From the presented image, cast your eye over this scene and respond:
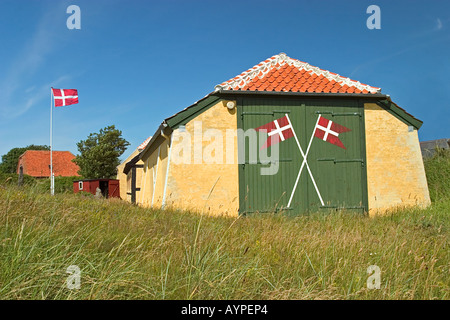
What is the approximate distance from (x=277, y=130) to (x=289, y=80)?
1790 millimetres

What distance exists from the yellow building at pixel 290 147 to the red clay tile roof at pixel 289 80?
0.03m

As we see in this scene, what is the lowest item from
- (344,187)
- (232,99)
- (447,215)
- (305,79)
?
(447,215)

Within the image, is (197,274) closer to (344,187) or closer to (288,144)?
(288,144)

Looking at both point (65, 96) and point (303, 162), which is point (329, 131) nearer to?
point (303, 162)

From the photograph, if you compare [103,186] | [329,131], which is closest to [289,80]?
[329,131]

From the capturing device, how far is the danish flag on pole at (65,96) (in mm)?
20362

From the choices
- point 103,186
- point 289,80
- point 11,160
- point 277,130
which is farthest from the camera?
point 11,160

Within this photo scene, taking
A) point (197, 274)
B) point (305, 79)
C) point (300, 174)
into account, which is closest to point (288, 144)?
point (300, 174)

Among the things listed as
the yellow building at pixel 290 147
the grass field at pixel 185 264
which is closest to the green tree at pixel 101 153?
the yellow building at pixel 290 147

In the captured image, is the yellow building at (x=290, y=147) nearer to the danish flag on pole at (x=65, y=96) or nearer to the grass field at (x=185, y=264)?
the grass field at (x=185, y=264)

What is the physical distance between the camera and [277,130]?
9992mm

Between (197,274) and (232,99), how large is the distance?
7.18 meters

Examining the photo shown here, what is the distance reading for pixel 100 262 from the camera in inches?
133

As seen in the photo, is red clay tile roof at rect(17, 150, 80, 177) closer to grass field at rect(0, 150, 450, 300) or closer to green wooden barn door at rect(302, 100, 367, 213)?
green wooden barn door at rect(302, 100, 367, 213)
